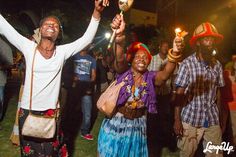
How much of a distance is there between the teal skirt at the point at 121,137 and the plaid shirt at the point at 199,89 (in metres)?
1.00

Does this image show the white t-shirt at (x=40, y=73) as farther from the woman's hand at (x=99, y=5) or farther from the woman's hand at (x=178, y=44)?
the woman's hand at (x=178, y=44)

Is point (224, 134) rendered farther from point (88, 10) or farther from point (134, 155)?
point (88, 10)

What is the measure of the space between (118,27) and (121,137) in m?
1.39

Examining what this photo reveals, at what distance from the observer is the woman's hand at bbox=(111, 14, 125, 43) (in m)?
3.42

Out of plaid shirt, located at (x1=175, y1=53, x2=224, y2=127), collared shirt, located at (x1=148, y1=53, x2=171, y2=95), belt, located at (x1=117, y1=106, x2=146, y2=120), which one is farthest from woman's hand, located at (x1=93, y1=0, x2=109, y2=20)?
collared shirt, located at (x1=148, y1=53, x2=171, y2=95)

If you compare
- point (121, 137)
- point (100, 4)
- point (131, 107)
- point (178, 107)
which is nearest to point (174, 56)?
point (131, 107)

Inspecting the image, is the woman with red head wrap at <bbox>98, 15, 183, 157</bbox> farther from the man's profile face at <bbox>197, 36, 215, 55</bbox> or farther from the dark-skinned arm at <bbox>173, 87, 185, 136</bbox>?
the man's profile face at <bbox>197, 36, 215, 55</bbox>

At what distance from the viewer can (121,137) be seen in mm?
3945

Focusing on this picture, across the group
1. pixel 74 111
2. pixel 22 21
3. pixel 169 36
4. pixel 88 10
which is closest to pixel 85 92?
pixel 74 111

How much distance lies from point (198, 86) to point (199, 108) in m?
0.32

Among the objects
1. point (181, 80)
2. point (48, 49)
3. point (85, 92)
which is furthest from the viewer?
point (85, 92)

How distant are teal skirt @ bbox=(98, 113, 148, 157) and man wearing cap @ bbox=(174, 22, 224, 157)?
3.04ft

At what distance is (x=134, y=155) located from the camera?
403cm

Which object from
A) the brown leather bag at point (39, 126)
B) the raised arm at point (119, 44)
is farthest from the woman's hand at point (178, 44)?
the brown leather bag at point (39, 126)
